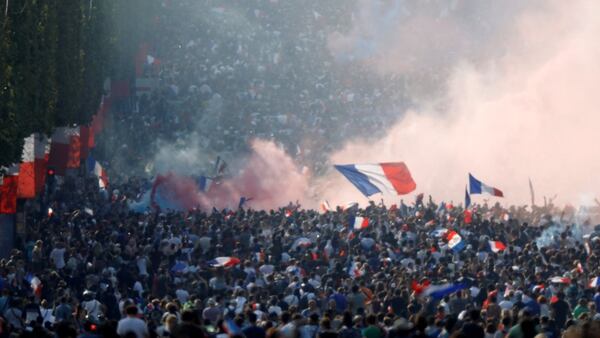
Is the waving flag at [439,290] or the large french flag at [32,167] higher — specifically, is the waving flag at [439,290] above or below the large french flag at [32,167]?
below

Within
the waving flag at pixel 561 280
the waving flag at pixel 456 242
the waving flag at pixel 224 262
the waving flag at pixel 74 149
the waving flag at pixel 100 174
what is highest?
the waving flag at pixel 74 149

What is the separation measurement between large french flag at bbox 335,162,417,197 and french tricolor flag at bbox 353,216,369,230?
75 centimetres

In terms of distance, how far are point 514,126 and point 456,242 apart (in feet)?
83.3

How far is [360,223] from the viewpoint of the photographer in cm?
3747

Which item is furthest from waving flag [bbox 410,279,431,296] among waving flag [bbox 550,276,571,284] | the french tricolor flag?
the french tricolor flag

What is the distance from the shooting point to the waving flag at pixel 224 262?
31.1 metres

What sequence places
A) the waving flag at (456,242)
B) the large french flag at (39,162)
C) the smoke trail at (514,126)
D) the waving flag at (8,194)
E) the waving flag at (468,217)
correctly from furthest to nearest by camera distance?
the smoke trail at (514,126) → the large french flag at (39,162) → the waving flag at (468,217) → the waving flag at (8,194) → the waving flag at (456,242)

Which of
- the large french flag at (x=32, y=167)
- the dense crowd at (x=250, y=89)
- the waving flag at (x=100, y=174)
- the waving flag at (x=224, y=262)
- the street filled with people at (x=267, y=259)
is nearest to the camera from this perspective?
the street filled with people at (x=267, y=259)

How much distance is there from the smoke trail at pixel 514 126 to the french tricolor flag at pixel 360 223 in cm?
1429

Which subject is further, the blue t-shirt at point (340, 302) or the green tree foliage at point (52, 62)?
the green tree foliage at point (52, 62)

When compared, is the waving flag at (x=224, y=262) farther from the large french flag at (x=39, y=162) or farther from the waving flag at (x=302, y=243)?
the large french flag at (x=39, y=162)

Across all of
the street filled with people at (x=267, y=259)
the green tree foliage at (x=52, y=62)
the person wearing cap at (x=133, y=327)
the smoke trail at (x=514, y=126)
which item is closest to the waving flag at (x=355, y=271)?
the street filled with people at (x=267, y=259)

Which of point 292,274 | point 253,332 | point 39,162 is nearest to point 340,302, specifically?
point 292,274

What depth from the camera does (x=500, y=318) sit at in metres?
25.6
